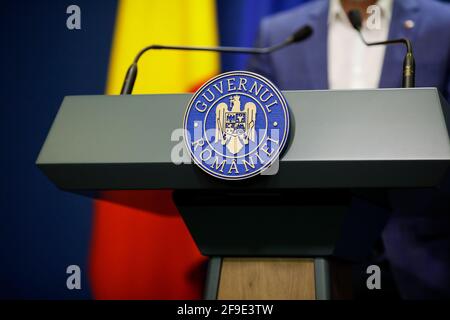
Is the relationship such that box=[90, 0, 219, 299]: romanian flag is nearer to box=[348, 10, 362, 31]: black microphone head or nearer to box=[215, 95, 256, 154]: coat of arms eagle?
box=[348, 10, 362, 31]: black microphone head

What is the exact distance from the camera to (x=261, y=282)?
3.41 ft

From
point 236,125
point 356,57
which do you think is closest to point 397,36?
point 356,57

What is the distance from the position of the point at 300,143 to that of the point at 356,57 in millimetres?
1047

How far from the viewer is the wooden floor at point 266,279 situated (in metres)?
1.01

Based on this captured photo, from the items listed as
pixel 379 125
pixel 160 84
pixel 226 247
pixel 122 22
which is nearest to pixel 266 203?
pixel 226 247

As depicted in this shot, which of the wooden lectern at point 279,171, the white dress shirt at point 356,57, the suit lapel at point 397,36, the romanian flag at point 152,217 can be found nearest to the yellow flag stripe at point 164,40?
the romanian flag at point 152,217

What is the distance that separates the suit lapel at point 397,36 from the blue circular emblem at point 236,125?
89 cm

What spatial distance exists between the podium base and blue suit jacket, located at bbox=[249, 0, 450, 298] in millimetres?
138

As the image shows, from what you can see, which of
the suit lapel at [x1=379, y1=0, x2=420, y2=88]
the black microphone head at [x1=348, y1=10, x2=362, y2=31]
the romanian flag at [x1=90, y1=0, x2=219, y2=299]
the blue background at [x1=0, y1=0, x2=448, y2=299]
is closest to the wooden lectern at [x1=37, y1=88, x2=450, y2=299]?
the black microphone head at [x1=348, y1=10, x2=362, y2=31]

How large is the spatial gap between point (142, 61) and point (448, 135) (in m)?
1.34

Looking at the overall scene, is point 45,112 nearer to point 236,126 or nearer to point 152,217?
point 152,217

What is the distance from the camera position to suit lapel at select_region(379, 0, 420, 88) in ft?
5.74

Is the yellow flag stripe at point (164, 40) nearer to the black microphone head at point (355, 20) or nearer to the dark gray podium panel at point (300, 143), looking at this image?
the black microphone head at point (355, 20)

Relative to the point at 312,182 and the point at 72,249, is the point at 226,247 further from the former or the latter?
the point at 72,249
